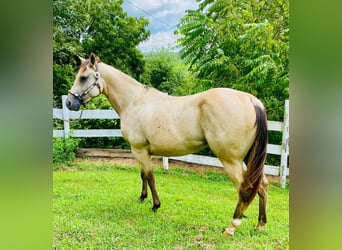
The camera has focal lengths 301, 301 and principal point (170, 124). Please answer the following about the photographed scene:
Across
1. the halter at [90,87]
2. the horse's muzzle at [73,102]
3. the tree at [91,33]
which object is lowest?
the horse's muzzle at [73,102]

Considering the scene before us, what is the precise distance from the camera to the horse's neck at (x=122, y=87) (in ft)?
5.68

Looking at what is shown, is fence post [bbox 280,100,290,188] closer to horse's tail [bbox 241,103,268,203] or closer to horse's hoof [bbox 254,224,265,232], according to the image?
horse's tail [bbox 241,103,268,203]

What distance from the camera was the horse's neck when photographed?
173 centimetres

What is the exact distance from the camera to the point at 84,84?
1676mm

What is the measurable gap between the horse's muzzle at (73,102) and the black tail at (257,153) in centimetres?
96

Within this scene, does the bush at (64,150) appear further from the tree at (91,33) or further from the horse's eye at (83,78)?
the horse's eye at (83,78)

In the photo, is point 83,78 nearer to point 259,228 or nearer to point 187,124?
point 187,124

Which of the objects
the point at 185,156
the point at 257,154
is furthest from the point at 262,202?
the point at 185,156

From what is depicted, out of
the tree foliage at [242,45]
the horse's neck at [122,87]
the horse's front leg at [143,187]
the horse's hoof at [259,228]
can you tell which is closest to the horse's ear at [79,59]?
the horse's neck at [122,87]

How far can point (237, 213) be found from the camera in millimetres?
1577
